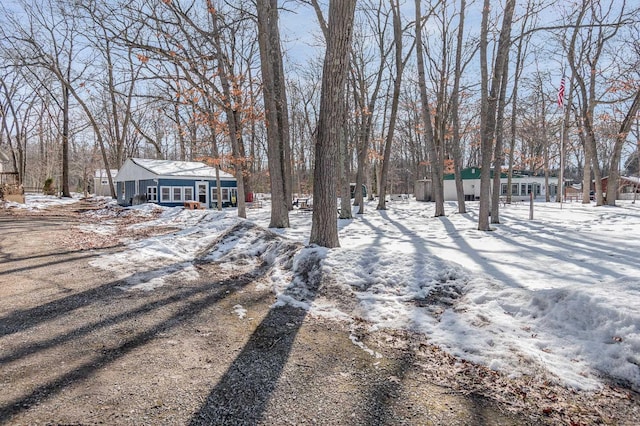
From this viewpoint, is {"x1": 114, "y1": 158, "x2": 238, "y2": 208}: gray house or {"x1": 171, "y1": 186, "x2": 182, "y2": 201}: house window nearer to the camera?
{"x1": 114, "y1": 158, "x2": 238, "y2": 208}: gray house

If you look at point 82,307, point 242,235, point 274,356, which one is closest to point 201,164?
point 242,235

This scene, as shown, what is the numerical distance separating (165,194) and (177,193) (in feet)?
2.49

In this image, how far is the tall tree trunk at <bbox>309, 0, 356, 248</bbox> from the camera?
19.1 feet

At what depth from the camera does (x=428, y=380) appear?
274cm

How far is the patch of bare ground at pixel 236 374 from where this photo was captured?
2268 mm

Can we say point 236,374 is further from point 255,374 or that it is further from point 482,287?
point 482,287

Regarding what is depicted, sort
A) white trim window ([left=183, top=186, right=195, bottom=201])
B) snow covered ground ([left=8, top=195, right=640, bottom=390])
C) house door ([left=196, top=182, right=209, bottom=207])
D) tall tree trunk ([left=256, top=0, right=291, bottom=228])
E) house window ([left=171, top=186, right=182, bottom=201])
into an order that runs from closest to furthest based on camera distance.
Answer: snow covered ground ([left=8, top=195, right=640, bottom=390]), tall tree trunk ([left=256, top=0, right=291, bottom=228]), house window ([left=171, top=186, right=182, bottom=201]), white trim window ([left=183, top=186, right=195, bottom=201]), house door ([left=196, top=182, right=209, bottom=207])

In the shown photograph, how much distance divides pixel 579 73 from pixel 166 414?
78.3ft

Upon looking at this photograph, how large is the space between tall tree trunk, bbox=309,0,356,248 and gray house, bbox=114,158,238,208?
62.2 ft

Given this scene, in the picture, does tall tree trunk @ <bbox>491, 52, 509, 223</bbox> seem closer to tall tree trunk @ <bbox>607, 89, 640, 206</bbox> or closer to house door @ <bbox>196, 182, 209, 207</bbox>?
tall tree trunk @ <bbox>607, 89, 640, 206</bbox>

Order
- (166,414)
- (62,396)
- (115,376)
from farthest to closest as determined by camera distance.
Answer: (115,376), (62,396), (166,414)

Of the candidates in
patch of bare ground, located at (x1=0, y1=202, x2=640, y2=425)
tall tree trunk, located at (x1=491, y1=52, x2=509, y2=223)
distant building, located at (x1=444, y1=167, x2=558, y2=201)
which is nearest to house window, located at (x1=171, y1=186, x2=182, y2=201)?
tall tree trunk, located at (x1=491, y1=52, x2=509, y2=223)

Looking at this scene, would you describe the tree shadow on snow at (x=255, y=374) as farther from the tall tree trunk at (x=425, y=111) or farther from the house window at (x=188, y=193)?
the house window at (x=188, y=193)

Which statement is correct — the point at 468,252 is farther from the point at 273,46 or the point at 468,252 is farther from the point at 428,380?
the point at 273,46
